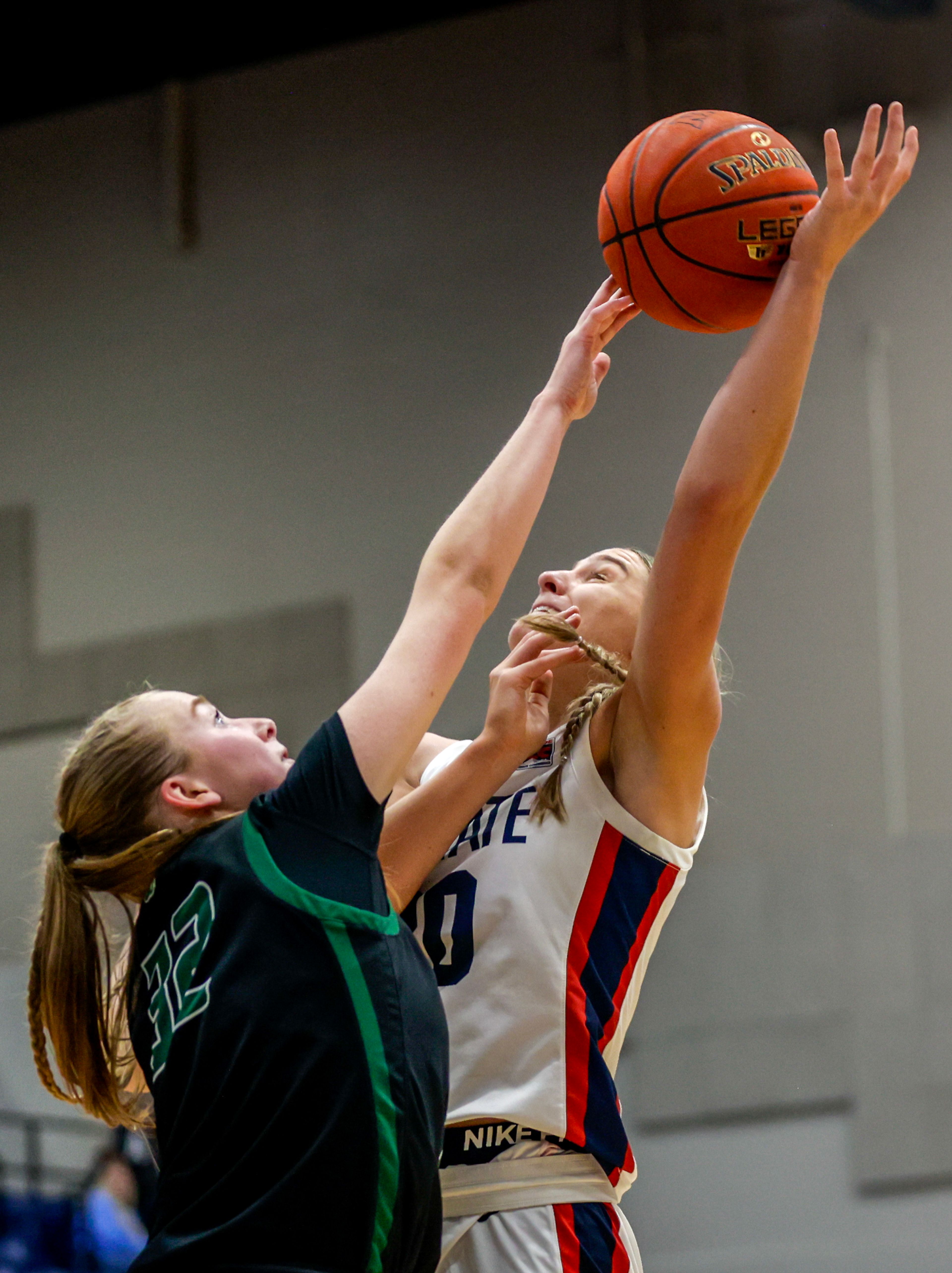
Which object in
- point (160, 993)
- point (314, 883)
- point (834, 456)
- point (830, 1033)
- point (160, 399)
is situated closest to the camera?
point (314, 883)

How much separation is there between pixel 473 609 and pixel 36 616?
6.89 meters

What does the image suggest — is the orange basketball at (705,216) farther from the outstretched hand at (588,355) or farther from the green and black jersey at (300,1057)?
the green and black jersey at (300,1057)

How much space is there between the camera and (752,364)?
1.97 metres

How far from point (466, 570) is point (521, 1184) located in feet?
2.97

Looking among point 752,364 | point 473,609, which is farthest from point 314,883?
point 752,364

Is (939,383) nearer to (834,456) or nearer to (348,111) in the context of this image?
(834,456)

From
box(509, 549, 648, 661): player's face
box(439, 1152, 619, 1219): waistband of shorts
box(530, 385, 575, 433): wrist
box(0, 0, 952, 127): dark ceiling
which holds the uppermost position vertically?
box(0, 0, 952, 127): dark ceiling

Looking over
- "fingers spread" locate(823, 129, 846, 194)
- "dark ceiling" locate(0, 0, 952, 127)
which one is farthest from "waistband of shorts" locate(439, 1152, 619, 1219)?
"dark ceiling" locate(0, 0, 952, 127)

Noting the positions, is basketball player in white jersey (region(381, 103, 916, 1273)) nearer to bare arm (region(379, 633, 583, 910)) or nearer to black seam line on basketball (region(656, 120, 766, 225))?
bare arm (region(379, 633, 583, 910))

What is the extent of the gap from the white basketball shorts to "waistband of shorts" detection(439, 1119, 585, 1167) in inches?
3.0

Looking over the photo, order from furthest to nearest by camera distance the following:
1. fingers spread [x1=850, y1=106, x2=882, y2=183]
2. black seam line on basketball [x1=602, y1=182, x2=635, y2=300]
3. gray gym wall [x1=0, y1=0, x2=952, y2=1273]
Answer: gray gym wall [x1=0, y1=0, x2=952, y2=1273] → black seam line on basketball [x1=602, y1=182, x2=635, y2=300] → fingers spread [x1=850, y1=106, x2=882, y2=183]

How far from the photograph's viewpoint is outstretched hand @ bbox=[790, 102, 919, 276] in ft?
6.29

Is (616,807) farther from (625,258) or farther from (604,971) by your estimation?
(625,258)

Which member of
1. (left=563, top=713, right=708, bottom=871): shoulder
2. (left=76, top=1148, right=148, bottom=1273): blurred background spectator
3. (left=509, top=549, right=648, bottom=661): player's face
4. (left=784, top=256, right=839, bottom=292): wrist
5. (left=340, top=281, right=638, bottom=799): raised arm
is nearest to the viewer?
(left=340, top=281, right=638, bottom=799): raised arm
